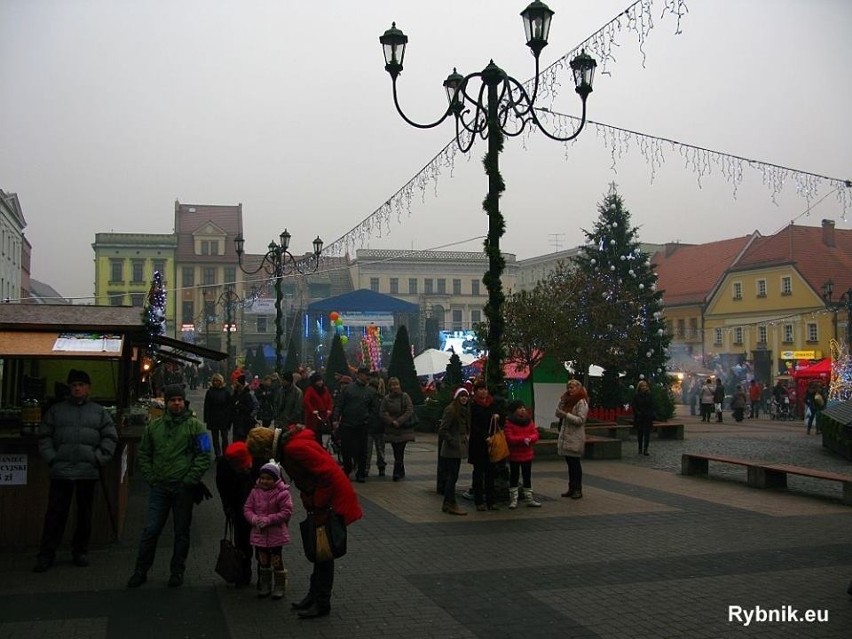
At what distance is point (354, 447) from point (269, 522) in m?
7.01

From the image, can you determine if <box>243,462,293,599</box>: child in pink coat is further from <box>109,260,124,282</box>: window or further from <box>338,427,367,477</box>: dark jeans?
<box>109,260,124,282</box>: window

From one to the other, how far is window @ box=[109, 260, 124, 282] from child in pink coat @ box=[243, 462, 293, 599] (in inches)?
3392

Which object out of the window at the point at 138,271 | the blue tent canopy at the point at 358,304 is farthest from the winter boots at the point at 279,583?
the window at the point at 138,271

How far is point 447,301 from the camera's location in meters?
95.7

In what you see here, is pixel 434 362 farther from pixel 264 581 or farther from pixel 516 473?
pixel 264 581

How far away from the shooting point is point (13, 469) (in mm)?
8148

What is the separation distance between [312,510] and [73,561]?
2.74 m

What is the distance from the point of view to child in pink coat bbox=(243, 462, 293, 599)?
6.64 metres

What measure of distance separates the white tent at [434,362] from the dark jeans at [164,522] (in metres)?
26.8

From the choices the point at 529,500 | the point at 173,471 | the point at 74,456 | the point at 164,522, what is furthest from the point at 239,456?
the point at 529,500

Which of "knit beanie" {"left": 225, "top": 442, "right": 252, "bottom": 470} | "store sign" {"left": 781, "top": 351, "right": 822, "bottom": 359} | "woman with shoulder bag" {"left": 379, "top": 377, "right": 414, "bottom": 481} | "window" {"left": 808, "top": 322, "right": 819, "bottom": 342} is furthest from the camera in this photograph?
"window" {"left": 808, "top": 322, "right": 819, "bottom": 342}

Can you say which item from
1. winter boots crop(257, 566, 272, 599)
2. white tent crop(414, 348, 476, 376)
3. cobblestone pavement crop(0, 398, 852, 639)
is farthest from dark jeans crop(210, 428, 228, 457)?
white tent crop(414, 348, 476, 376)

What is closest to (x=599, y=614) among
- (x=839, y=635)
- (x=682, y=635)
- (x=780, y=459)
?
(x=682, y=635)

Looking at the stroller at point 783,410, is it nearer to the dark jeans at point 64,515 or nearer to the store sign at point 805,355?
the store sign at point 805,355
